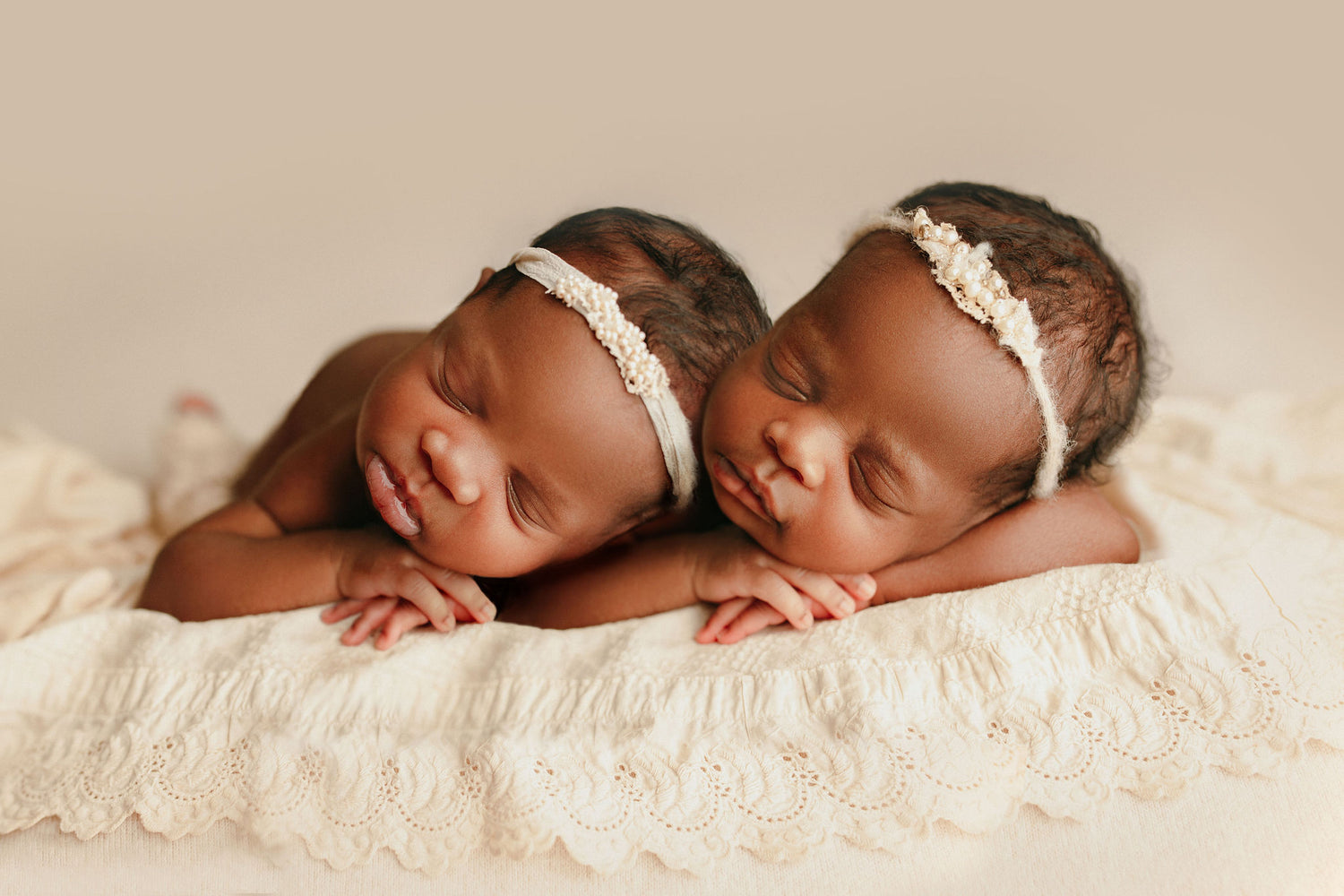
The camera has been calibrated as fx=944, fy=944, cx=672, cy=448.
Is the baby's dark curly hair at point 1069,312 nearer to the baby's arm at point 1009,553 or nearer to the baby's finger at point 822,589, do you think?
the baby's arm at point 1009,553

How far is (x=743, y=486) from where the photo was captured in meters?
1.50

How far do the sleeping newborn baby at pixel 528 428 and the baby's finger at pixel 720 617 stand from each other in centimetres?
21

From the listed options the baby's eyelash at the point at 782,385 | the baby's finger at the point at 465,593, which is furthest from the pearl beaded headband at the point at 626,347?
the baby's finger at the point at 465,593

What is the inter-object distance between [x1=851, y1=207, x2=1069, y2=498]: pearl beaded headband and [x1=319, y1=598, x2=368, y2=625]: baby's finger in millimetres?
1071

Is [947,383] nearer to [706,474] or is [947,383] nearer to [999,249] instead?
[999,249]

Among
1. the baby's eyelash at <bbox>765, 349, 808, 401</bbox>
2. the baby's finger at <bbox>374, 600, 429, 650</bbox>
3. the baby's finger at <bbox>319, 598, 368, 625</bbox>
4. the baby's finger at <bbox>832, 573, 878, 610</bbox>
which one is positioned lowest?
the baby's finger at <bbox>319, 598, 368, 625</bbox>

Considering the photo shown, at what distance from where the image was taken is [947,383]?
136cm

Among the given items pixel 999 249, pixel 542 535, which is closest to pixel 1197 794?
pixel 999 249

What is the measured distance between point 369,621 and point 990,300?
1.08 m

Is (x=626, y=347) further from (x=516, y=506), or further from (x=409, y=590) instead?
(x=409, y=590)

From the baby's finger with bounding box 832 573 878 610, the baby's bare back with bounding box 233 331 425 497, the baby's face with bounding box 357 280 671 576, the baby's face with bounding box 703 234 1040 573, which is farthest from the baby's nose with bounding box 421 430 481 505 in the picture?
the baby's bare back with bounding box 233 331 425 497

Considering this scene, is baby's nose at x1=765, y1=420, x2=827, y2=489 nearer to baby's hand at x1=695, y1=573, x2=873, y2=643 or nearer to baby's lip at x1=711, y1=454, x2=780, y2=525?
baby's lip at x1=711, y1=454, x2=780, y2=525

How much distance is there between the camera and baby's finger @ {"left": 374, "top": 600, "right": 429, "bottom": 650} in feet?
4.88

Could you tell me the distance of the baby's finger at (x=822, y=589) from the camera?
1.48 metres
